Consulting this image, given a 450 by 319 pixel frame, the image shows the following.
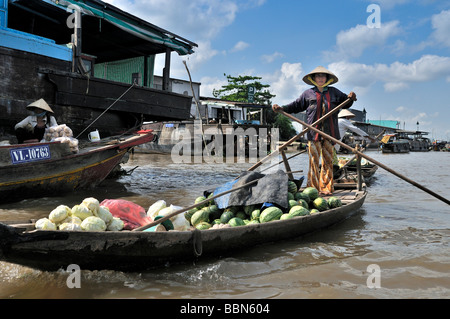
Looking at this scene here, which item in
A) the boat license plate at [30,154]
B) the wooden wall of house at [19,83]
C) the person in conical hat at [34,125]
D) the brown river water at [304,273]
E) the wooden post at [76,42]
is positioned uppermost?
the wooden post at [76,42]

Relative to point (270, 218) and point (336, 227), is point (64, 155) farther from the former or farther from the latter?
point (336, 227)

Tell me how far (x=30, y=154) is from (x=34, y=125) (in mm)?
904

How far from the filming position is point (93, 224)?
2801mm

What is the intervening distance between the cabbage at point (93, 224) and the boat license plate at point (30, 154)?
327cm

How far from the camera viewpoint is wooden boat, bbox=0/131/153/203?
531 centimetres

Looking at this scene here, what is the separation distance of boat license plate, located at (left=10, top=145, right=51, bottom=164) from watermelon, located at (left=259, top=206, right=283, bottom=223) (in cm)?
403

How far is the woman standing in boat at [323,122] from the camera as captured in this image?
5.42 m

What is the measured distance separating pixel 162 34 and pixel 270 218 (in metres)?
7.53

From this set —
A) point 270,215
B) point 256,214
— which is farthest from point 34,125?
point 270,215

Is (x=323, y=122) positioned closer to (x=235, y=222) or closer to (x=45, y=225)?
(x=235, y=222)

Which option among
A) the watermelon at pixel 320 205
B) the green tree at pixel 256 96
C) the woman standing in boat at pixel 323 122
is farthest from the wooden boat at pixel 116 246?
the green tree at pixel 256 96

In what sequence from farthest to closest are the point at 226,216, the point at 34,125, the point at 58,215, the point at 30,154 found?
the point at 34,125, the point at 30,154, the point at 226,216, the point at 58,215

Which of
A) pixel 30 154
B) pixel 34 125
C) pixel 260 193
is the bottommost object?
pixel 260 193

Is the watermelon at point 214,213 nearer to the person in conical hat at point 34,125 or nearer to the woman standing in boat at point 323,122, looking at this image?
the woman standing in boat at point 323,122
